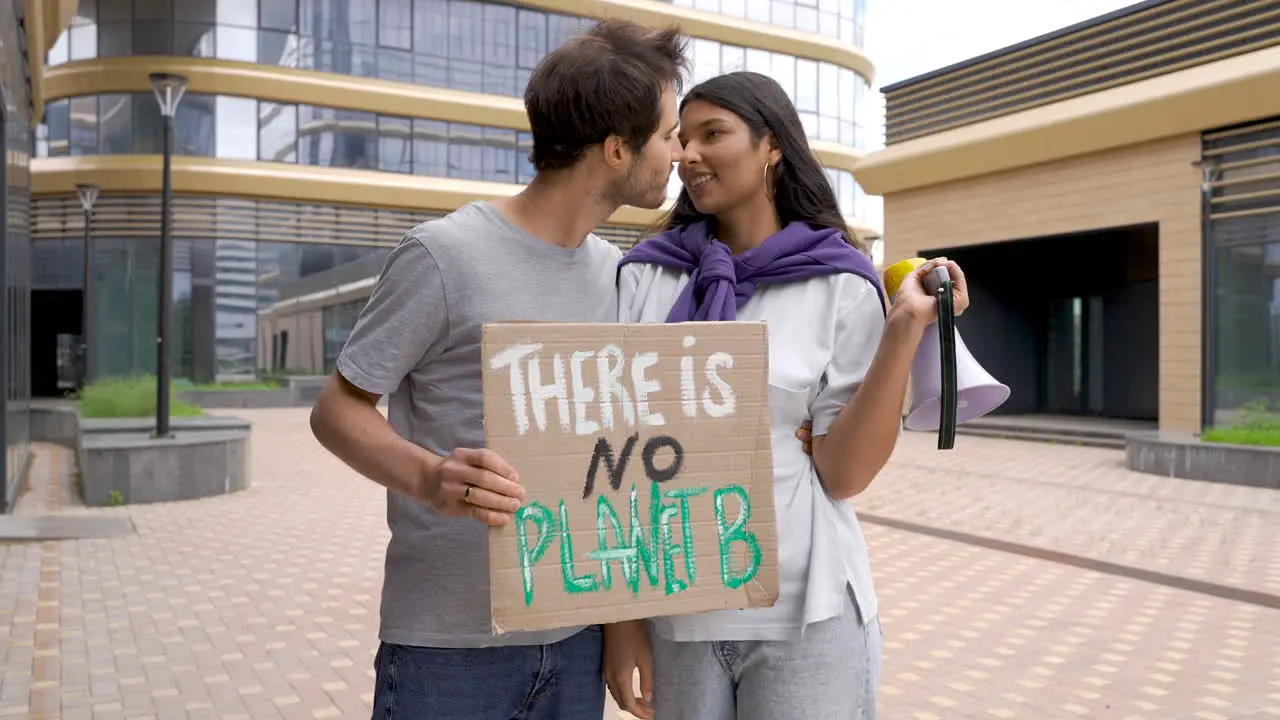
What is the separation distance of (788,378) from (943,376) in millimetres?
264

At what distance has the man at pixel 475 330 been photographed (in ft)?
6.31

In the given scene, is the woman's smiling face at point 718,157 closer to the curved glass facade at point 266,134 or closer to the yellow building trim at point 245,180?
the yellow building trim at point 245,180

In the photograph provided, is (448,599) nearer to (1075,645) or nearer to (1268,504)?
(1075,645)

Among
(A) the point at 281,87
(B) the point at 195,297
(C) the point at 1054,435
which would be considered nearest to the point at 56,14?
(A) the point at 281,87

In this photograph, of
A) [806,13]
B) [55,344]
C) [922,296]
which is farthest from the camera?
[806,13]

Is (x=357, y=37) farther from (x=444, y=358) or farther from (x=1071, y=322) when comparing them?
(x=444, y=358)

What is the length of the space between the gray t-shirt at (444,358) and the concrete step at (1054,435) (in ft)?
57.9

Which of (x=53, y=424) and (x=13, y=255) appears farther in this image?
(x=53, y=424)

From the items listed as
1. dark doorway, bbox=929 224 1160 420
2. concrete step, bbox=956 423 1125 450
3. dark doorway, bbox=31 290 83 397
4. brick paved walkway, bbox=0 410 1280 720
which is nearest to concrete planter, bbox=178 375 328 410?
dark doorway, bbox=31 290 83 397

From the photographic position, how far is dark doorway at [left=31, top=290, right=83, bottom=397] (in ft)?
109

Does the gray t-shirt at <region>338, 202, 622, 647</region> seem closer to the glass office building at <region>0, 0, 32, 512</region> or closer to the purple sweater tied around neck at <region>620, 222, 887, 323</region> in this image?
the purple sweater tied around neck at <region>620, 222, 887, 323</region>

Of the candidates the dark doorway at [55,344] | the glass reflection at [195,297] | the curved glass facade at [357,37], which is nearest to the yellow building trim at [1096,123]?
the curved glass facade at [357,37]

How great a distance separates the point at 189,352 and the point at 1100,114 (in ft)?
70.1

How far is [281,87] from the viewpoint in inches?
1112
